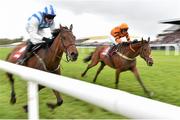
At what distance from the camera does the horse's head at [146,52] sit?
348 inches

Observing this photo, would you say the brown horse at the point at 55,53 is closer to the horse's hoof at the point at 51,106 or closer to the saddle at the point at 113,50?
the horse's hoof at the point at 51,106

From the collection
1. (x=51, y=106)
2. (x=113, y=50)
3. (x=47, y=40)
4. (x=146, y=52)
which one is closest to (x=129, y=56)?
(x=146, y=52)

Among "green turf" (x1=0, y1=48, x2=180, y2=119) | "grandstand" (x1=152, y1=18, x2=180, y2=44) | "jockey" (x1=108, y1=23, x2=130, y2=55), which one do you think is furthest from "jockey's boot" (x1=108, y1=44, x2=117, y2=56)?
"grandstand" (x1=152, y1=18, x2=180, y2=44)

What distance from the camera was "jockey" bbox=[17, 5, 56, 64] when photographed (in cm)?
665

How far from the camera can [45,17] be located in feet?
22.0

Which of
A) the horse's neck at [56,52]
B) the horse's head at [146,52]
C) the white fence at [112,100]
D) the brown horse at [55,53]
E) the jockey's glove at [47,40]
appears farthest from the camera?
the horse's head at [146,52]

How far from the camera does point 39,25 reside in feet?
22.4

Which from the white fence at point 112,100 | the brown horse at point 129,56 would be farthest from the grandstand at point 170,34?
the white fence at point 112,100

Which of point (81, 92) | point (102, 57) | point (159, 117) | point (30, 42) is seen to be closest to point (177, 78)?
point (102, 57)

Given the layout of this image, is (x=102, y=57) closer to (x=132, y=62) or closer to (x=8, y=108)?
(x=132, y=62)

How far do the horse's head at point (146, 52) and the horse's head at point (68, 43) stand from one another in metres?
2.95

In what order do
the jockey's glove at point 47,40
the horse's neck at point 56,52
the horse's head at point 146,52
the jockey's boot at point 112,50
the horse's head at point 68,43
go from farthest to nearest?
the jockey's boot at point 112,50
the horse's head at point 146,52
the jockey's glove at point 47,40
the horse's neck at point 56,52
the horse's head at point 68,43

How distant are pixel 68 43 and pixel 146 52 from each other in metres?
3.18

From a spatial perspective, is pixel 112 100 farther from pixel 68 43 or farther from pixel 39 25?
pixel 39 25
